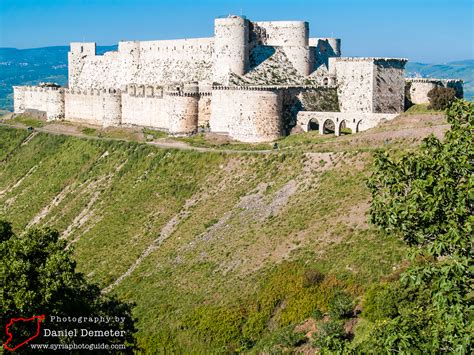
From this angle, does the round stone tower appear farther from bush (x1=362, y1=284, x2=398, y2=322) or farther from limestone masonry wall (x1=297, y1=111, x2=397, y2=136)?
bush (x1=362, y1=284, x2=398, y2=322)

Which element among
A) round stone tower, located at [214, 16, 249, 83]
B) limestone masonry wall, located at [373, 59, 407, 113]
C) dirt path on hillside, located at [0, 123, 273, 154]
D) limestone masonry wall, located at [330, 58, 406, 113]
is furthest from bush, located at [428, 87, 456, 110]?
round stone tower, located at [214, 16, 249, 83]

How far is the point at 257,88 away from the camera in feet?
180

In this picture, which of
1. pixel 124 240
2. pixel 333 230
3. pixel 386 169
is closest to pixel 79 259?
pixel 124 240

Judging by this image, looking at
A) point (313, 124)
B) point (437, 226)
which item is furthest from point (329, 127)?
point (437, 226)

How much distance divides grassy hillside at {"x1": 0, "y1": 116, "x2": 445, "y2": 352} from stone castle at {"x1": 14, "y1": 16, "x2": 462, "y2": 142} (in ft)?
10.5

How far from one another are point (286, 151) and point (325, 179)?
7.67m

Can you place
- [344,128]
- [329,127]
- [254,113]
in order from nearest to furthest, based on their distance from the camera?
[254,113]
[344,128]
[329,127]

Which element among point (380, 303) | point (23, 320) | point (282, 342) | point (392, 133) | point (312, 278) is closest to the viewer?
point (23, 320)

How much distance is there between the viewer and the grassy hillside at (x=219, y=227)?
32.0m

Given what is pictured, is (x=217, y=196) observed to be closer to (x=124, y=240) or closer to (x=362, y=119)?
(x=124, y=240)

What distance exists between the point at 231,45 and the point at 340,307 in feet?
119

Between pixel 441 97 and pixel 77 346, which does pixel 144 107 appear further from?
pixel 77 346

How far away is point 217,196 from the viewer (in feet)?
157

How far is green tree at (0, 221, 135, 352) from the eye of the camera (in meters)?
23.2
